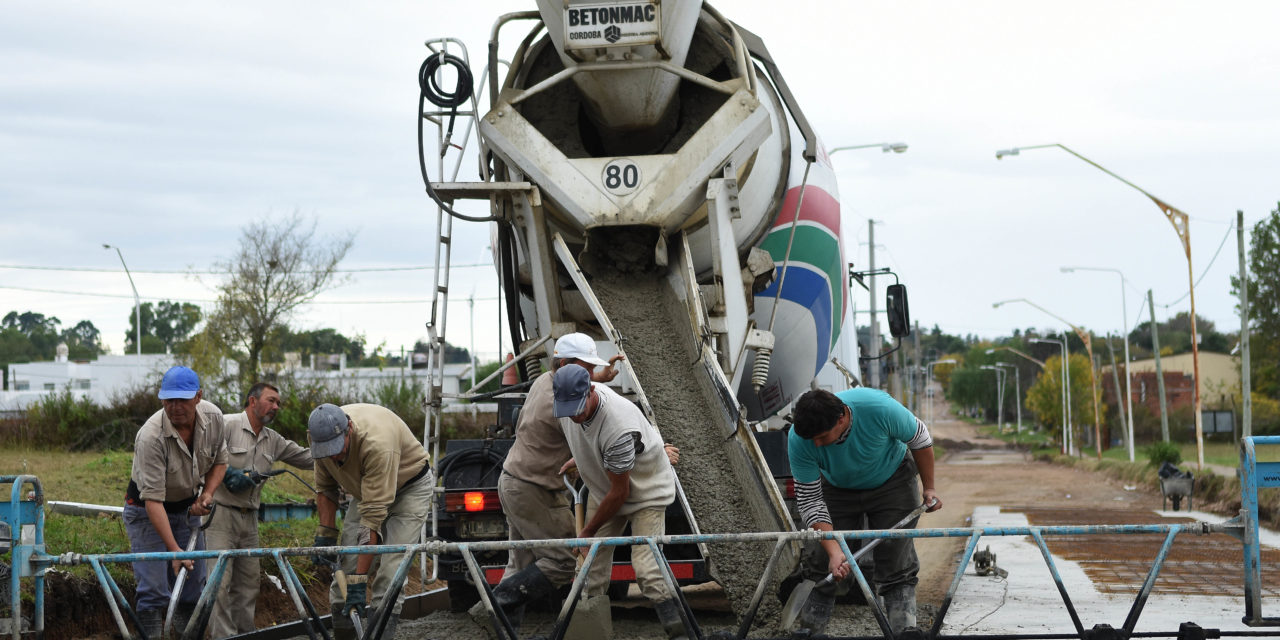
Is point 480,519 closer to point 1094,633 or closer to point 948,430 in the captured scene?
point 1094,633

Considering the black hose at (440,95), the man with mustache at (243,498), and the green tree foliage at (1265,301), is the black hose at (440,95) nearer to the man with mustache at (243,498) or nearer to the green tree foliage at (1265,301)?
the man with mustache at (243,498)

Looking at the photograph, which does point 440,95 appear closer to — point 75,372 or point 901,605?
point 901,605

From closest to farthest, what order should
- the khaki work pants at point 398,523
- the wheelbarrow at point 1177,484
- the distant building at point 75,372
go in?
the khaki work pants at point 398,523 < the wheelbarrow at point 1177,484 < the distant building at point 75,372

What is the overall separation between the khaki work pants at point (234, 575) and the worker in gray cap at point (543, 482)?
4.75ft

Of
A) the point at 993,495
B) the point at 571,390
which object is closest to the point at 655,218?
the point at 571,390

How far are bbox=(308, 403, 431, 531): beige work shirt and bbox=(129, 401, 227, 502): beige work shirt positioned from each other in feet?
1.92

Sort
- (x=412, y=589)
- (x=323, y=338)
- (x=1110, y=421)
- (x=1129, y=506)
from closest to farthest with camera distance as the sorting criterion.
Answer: (x=412, y=589)
(x=1129, y=506)
(x=1110, y=421)
(x=323, y=338)

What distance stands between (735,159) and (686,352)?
121 centimetres

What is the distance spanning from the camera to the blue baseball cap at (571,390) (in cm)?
570

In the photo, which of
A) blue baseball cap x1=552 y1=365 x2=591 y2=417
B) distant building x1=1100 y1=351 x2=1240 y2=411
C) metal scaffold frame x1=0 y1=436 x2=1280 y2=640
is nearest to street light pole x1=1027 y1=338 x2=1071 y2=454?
distant building x1=1100 y1=351 x2=1240 y2=411

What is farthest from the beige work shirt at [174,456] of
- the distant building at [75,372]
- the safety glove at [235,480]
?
the distant building at [75,372]

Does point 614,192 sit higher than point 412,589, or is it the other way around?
point 614,192

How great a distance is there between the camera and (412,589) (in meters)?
11.4

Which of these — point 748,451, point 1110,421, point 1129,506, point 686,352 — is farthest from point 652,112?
point 1110,421
